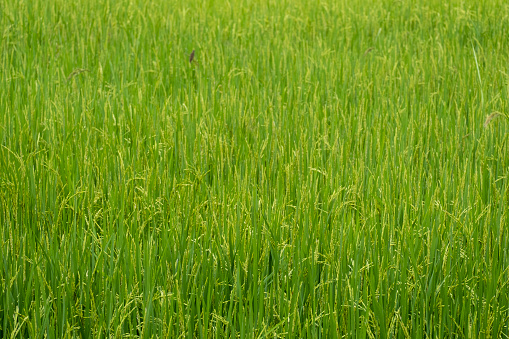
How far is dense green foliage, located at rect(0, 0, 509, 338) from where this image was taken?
1.36 m

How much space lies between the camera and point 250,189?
2.04 meters

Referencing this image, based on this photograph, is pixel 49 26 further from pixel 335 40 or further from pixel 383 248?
pixel 383 248

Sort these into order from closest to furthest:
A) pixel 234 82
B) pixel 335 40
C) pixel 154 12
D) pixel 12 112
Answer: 1. pixel 12 112
2. pixel 234 82
3. pixel 335 40
4. pixel 154 12

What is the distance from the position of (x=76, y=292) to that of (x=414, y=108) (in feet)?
5.82

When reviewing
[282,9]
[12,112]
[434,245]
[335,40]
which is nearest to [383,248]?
[434,245]

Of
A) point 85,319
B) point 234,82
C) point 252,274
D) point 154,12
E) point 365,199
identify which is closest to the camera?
point 85,319

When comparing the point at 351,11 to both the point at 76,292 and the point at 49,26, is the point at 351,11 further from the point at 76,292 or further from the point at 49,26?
the point at 76,292

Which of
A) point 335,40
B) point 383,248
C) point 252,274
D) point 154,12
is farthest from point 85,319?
point 154,12

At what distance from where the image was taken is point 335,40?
4121 millimetres

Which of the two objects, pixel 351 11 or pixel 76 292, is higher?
pixel 351 11

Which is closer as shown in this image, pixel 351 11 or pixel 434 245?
pixel 434 245

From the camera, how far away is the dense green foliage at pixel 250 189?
136 cm

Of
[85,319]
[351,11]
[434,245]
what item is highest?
[351,11]

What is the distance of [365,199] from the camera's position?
193cm
